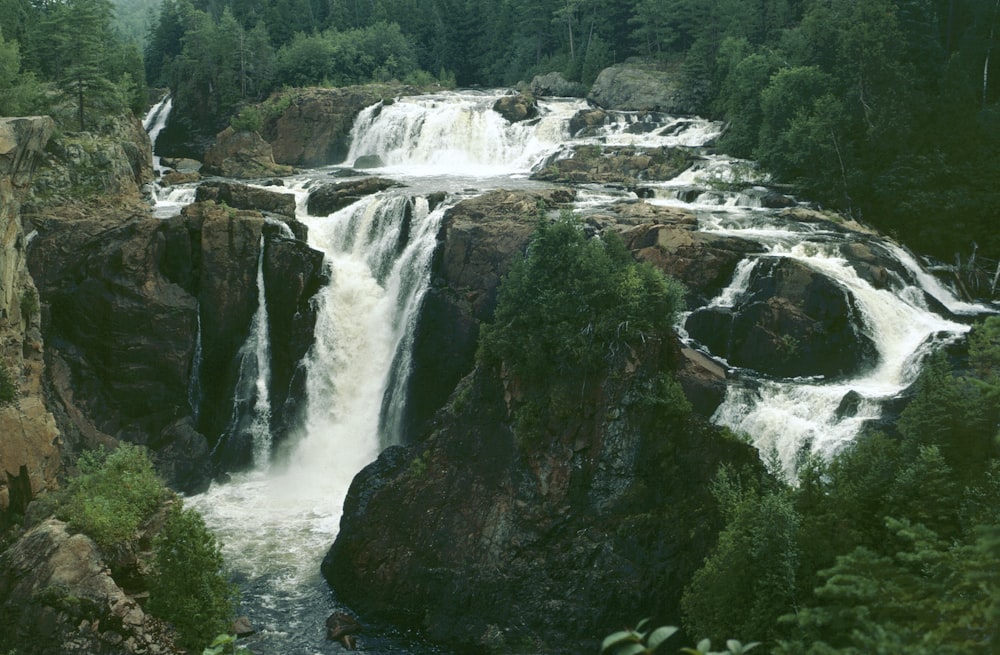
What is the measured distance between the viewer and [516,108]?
6712 cm

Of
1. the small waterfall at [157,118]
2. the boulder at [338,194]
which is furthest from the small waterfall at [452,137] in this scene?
the small waterfall at [157,118]

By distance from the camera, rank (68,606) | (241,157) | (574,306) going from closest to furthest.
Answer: (68,606)
(574,306)
(241,157)

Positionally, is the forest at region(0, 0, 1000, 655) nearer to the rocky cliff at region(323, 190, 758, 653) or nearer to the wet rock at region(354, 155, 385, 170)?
the rocky cliff at region(323, 190, 758, 653)

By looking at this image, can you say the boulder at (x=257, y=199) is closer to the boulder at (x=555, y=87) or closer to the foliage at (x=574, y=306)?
the foliage at (x=574, y=306)

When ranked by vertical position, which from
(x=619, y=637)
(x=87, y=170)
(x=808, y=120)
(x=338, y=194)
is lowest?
(x=619, y=637)

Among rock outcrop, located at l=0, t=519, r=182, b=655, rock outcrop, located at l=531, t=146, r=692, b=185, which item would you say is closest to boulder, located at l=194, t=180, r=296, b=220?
rock outcrop, located at l=531, t=146, r=692, b=185

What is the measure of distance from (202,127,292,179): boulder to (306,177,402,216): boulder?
15960 millimetres

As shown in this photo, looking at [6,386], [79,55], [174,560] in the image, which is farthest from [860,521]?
[79,55]

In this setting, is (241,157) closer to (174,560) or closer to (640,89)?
(640,89)

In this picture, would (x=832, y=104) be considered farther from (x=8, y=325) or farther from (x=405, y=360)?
(x=8, y=325)

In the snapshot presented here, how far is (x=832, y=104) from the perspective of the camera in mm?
47812

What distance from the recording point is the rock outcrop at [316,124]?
224ft

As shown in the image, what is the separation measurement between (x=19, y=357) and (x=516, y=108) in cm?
4412

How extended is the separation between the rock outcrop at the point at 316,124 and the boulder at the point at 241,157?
114 inches
